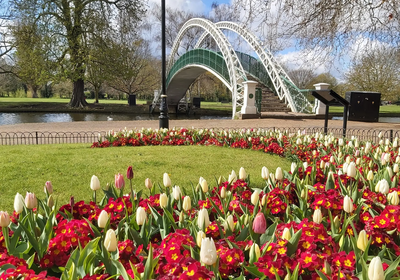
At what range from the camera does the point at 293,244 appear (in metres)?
1.87

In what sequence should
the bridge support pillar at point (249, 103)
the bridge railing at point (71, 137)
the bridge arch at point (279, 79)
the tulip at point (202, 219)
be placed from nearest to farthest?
the tulip at point (202, 219) < the bridge railing at point (71, 137) < the bridge support pillar at point (249, 103) < the bridge arch at point (279, 79)

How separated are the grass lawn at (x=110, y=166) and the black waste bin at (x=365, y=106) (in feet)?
47.4

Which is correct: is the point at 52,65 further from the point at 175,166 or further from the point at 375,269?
the point at 375,269

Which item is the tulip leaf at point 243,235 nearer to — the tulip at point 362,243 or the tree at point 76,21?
the tulip at point 362,243

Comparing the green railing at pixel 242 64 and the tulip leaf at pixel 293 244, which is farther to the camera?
the green railing at pixel 242 64

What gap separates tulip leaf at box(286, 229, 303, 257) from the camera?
1.87 meters

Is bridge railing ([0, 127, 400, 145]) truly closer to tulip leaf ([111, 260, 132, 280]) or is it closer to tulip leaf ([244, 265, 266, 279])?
tulip leaf ([244, 265, 266, 279])

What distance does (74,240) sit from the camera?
2.00 meters

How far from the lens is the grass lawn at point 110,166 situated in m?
5.16

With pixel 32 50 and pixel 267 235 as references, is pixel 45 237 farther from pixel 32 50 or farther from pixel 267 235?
pixel 32 50

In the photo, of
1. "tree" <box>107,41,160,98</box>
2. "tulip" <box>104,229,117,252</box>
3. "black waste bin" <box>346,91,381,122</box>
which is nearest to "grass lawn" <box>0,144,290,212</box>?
"tulip" <box>104,229,117,252</box>

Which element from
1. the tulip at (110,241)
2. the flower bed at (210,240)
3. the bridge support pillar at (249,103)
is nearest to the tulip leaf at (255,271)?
the flower bed at (210,240)

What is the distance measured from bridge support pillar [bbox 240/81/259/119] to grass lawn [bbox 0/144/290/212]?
1334cm

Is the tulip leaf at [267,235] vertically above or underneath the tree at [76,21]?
underneath
